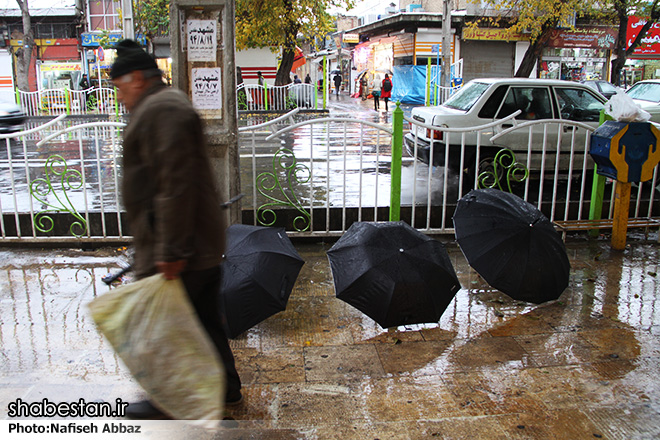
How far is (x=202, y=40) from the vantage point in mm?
5039

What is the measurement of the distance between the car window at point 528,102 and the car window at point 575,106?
26 cm

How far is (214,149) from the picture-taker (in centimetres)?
525

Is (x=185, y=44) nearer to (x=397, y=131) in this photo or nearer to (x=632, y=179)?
(x=397, y=131)

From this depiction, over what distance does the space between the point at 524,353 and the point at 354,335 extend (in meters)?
1.18

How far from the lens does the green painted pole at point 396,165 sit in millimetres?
5781

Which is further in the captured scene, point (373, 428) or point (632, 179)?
point (632, 179)

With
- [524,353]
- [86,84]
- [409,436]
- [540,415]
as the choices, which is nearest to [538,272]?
[524,353]

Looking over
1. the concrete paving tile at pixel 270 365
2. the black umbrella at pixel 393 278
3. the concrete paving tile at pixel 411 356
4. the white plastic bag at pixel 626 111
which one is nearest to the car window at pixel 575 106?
the white plastic bag at pixel 626 111

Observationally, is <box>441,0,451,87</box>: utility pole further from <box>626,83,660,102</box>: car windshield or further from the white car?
the white car

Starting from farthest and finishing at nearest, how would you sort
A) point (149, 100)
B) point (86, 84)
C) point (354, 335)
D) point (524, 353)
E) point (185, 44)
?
point (86, 84) → point (185, 44) → point (354, 335) → point (524, 353) → point (149, 100)

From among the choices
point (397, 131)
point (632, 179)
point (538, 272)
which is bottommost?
point (538, 272)

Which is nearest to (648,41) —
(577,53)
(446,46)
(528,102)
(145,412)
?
(577,53)

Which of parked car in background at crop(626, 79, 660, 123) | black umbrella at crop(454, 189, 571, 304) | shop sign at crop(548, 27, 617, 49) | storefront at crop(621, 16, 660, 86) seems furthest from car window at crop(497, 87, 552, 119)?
shop sign at crop(548, 27, 617, 49)

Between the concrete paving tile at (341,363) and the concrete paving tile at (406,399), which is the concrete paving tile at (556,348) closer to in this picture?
the concrete paving tile at (406,399)
